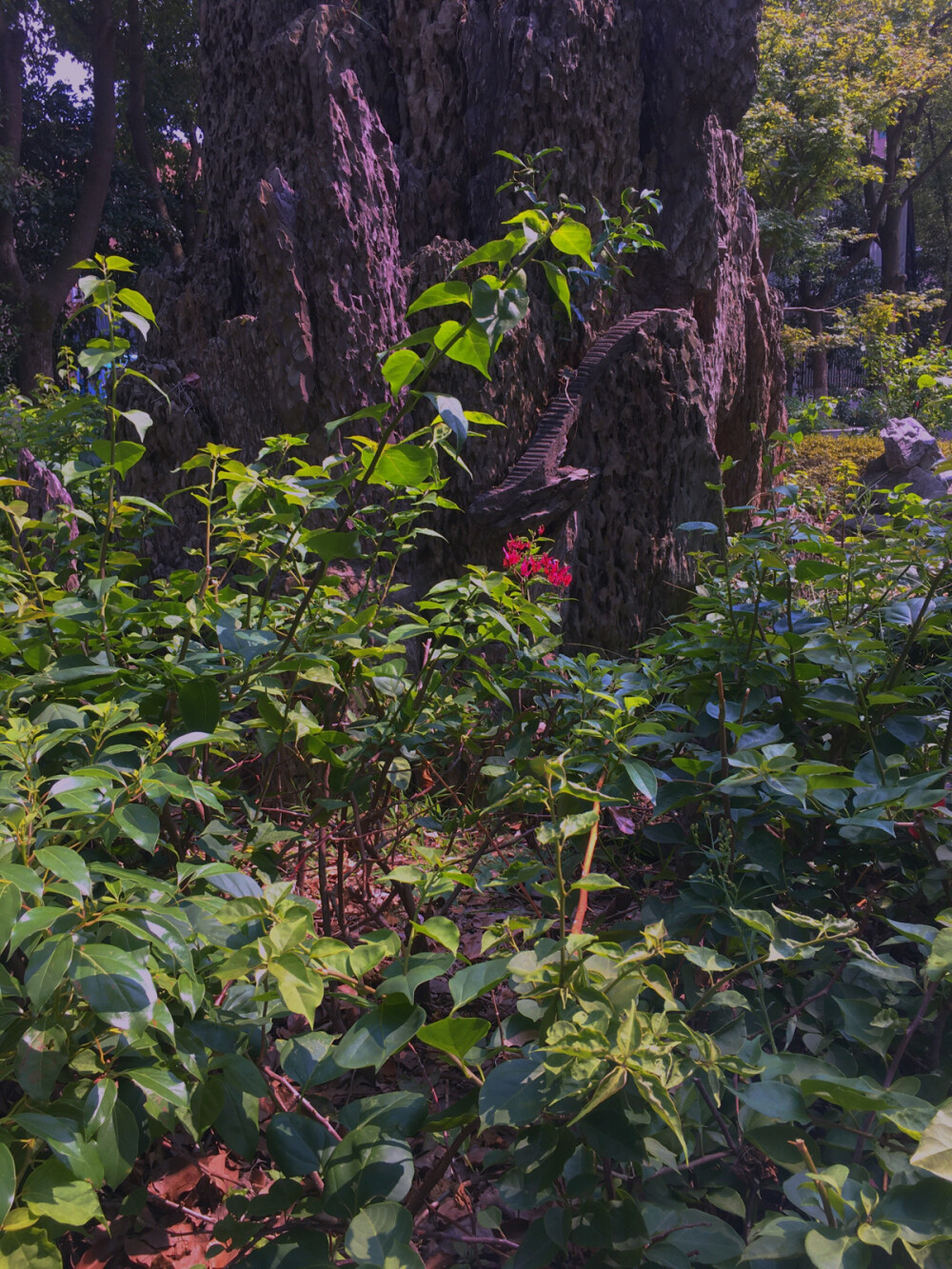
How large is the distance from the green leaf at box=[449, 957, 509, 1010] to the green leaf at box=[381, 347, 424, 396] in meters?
0.70

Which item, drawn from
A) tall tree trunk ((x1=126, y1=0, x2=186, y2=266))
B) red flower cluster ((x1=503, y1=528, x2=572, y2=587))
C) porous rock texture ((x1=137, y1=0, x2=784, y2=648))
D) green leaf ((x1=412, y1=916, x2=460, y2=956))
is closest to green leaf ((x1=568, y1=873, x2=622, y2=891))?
green leaf ((x1=412, y1=916, x2=460, y2=956))

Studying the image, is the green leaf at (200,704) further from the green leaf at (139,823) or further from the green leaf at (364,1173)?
the green leaf at (364,1173)

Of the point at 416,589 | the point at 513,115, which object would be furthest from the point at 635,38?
the point at 416,589

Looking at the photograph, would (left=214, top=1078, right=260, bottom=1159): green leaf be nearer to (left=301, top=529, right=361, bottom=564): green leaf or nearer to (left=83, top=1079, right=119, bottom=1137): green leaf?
(left=83, top=1079, right=119, bottom=1137): green leaf

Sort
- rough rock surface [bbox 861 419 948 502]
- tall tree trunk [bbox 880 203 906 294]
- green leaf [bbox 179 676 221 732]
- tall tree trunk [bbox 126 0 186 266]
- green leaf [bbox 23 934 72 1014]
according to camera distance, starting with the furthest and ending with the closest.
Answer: tall tree trunk [bbox 880 203 906 294], tall tree trunk [bbox 126 0 186 266], rough rock surface [bbox 861 419 948 502], green leaf [bbox 179 676 221 732], green leaf [bbox 23 934 72 1014]

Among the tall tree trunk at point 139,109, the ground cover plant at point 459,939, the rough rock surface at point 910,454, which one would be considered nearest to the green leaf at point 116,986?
the ground cover plant at point 459,939

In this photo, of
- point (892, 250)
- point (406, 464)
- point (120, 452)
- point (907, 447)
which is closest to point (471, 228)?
point (120, 452)

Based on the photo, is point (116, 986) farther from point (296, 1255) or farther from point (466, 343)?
point (466, 343)

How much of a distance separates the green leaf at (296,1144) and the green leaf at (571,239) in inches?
41.9

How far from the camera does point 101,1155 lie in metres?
0.87

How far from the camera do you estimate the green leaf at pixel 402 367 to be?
1.04 metres

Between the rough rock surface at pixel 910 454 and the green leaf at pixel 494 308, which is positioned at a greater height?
the green leaf at pixel 494 308

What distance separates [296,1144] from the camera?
95cm

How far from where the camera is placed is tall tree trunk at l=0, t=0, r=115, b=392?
12234 mm
